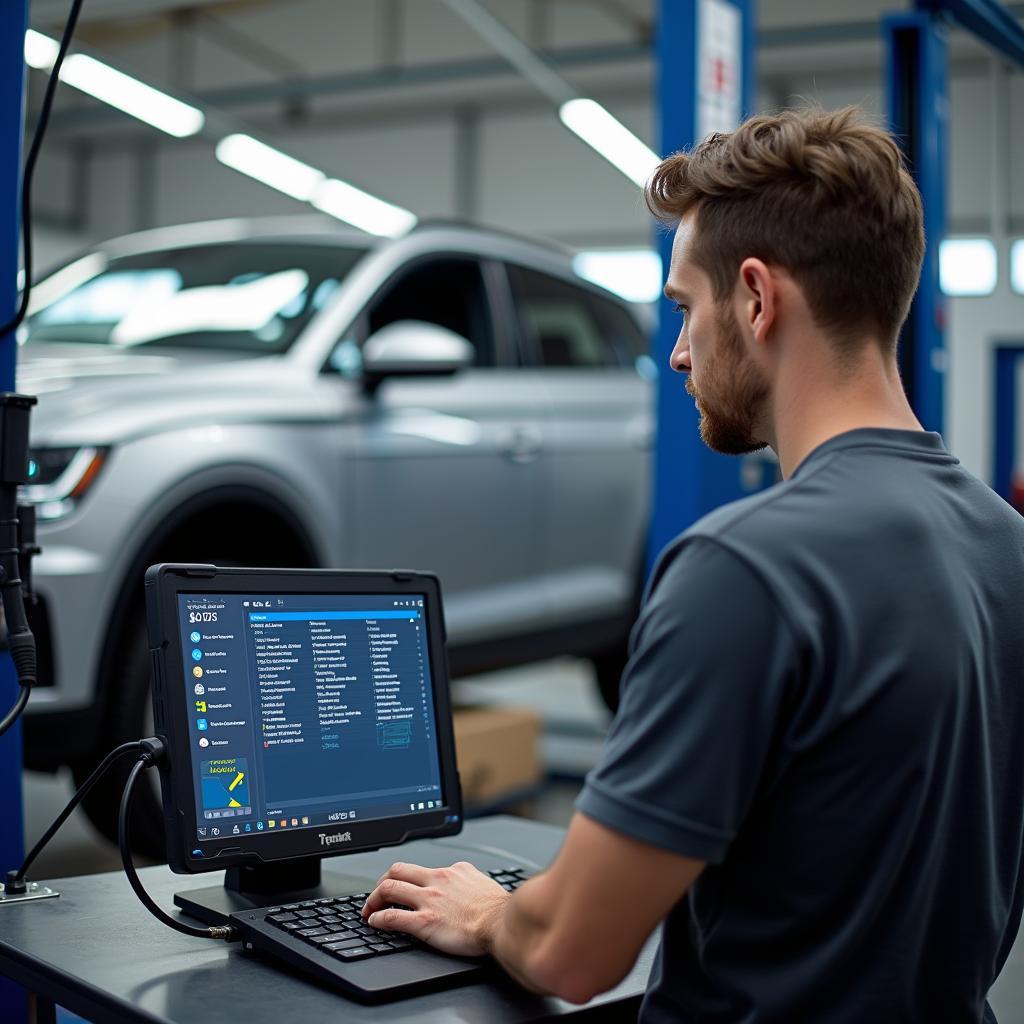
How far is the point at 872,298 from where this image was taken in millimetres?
1175

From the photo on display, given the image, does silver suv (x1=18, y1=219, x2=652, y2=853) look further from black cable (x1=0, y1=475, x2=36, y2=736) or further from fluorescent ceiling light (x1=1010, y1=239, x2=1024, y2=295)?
fluorescent ceiling light (x1=1010, y1=239, x2=1024, y2=295)

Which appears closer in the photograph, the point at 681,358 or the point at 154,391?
the point at 681,358

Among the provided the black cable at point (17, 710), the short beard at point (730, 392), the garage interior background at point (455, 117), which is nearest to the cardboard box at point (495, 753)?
the black cable at point (17, 710)

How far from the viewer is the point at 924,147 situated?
3609 mm

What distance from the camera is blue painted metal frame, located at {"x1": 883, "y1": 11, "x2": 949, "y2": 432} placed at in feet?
11.8

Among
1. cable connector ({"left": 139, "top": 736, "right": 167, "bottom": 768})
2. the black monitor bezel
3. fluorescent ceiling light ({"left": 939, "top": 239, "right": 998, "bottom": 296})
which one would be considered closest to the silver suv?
the black monitor bezel

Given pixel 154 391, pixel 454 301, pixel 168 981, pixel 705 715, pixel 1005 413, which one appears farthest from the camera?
pixel 1005 413

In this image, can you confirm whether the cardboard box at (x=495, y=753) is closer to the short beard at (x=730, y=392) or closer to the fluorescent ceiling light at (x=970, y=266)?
the short beard at (x=730, y=392)

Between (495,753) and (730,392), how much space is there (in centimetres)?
310

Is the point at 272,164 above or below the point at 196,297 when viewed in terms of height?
above

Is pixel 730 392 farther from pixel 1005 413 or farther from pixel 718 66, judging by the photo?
pixel 1005 413

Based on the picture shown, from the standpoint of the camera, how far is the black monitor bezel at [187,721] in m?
1.34

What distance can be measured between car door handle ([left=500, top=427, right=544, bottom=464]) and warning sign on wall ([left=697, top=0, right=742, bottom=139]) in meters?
1.59

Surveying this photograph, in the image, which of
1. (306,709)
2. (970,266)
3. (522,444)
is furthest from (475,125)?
(306,709)
